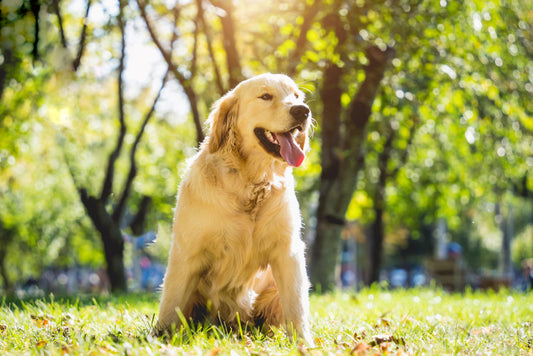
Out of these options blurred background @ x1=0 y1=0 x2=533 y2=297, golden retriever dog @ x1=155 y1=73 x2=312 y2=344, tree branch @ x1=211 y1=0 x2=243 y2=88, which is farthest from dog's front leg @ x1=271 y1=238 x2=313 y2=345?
tree branch @ x1=211 y1=0 x2=243 y2=88

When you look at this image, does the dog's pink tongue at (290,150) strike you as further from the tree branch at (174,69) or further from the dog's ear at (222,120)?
the tree branch at (174,69)

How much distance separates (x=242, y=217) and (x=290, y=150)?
0.58 m

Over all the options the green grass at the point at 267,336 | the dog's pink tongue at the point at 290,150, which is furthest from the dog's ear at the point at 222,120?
the green grass at the point at 267,336

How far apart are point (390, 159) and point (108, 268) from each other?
6727 millimetres

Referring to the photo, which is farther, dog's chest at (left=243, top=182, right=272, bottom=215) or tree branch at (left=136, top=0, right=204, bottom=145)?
tree branch at (left=136, top=0, right=204, bottom=145)

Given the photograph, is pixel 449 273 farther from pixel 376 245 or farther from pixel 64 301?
pixel 64 301

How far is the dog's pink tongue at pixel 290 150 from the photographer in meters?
3.58

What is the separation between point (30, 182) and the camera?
76.0ft

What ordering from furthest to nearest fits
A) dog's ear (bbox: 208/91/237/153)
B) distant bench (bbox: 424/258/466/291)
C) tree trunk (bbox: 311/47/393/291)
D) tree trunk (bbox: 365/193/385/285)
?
distant bench (bbox: 424/258/466/291) → tree trunk (bbox: 365/193/385/285) → tree trunk (bbox: 311/47/393/291) → dog's ear (bbox: 208/91/237/153)

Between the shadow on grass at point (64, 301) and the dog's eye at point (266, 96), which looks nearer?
the dog's eye at point (266, 96)

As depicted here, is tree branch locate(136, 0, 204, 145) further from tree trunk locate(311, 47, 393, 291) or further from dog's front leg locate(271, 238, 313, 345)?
dog's front leg locate(271, 238, 313, 345)

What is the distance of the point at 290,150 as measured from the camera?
3.65 m

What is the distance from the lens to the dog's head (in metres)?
3.65

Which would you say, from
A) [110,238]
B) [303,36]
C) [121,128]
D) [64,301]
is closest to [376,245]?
[110,238]
